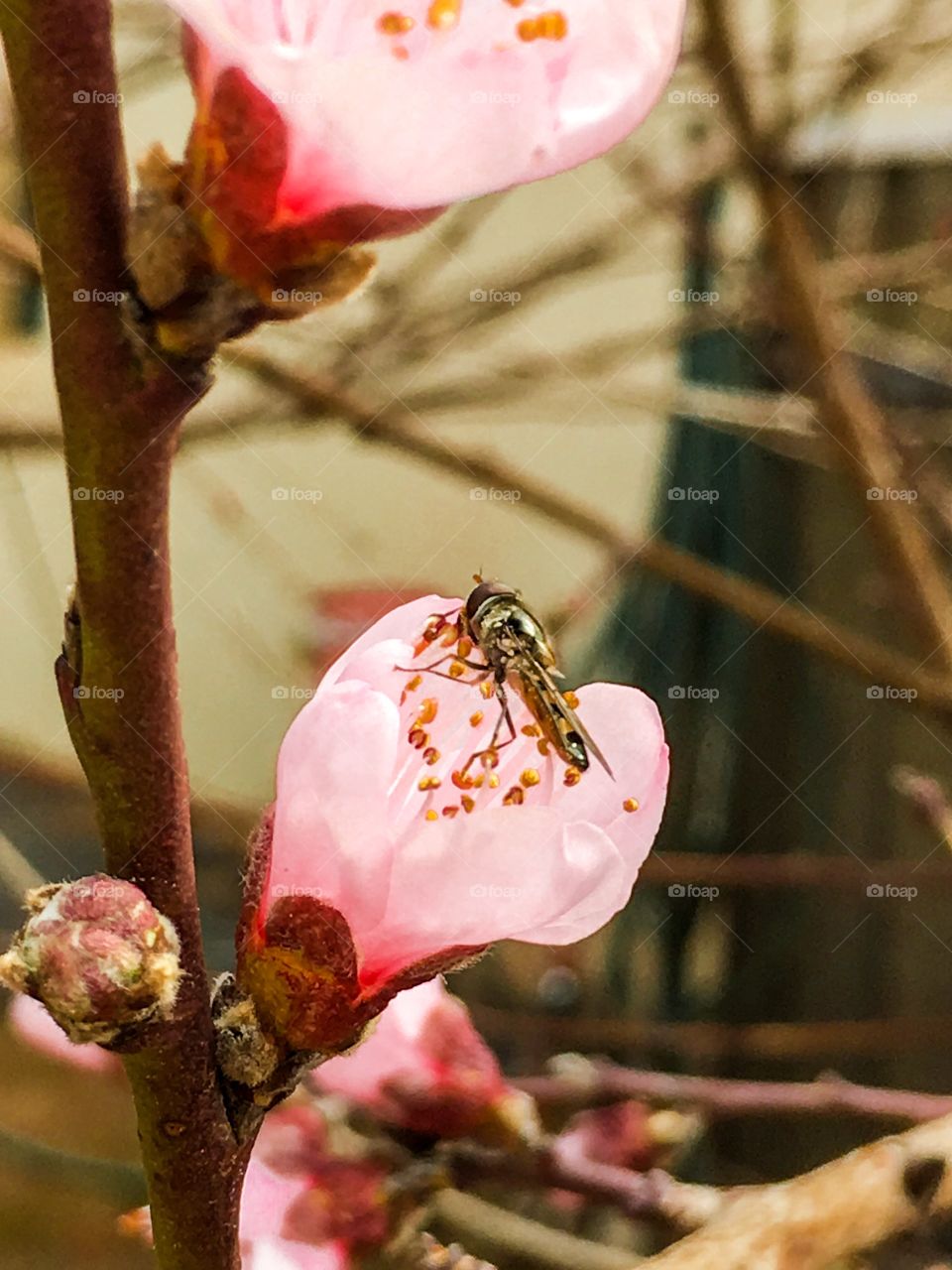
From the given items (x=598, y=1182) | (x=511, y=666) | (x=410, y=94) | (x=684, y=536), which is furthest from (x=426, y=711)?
(x=684, y=536)

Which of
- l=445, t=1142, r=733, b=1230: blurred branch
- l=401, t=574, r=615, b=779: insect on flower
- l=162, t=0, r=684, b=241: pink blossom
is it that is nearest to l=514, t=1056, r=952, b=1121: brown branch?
l=445, t=1142, r=733, b=1230: blurred branch

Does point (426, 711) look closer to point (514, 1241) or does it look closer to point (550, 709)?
point (550, 709)

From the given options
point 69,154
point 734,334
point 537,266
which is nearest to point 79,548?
point 69,154

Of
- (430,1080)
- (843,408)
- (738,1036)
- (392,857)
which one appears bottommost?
(738,1036)

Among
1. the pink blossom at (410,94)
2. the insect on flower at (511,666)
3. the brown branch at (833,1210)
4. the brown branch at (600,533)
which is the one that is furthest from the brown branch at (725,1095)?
the pink blossom at (410,94)

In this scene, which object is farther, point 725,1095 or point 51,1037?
point 725,1095

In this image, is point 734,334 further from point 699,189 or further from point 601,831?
point 601,831

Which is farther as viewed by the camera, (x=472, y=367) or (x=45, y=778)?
(x=472, y=367)
